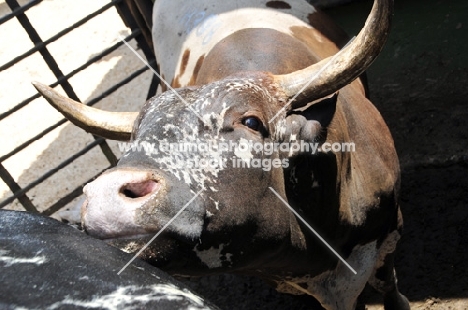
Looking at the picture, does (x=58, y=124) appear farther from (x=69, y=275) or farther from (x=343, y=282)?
(x=69, y=275)

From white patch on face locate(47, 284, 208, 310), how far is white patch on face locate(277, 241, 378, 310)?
1.79 m

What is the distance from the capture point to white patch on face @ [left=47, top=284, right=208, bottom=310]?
1.25 meters

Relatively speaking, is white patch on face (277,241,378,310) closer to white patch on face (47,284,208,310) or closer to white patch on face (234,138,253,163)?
white patch on face (234,138,253,163)

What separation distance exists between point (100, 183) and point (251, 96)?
737 mm

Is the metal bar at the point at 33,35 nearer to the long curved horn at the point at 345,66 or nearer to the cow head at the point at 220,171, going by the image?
the cow head at the point at 220,171

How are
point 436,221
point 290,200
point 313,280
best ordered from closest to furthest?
point 290,200 → point 313,280 → point 436,221

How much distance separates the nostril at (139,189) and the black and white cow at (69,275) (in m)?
0.57

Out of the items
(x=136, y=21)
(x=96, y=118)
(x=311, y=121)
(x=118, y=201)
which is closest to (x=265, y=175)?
(x=311, y=121)

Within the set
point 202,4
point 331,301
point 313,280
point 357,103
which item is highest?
point 202,4

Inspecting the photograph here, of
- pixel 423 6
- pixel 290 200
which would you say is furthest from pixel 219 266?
pixel 423 6

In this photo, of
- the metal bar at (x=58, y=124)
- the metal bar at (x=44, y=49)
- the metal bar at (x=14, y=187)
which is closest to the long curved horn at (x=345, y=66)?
the metal bar at (x=58, y=124)

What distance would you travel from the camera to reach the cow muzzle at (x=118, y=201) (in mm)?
2061

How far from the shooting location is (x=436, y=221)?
12.9 feet

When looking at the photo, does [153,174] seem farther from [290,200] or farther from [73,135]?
[73,135]
